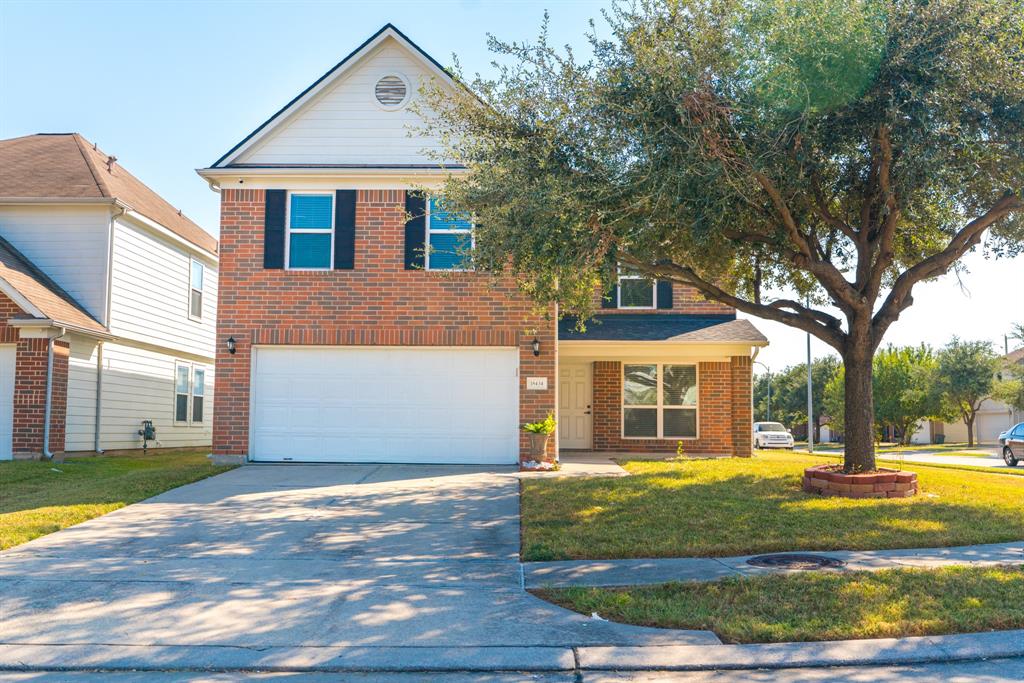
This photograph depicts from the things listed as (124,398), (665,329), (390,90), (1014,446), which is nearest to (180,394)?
(124,398)

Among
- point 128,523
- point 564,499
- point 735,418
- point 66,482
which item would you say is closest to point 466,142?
point 564,499

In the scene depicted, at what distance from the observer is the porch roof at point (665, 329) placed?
1780 centimetres

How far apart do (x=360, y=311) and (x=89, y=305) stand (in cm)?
701

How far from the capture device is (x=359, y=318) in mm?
14641

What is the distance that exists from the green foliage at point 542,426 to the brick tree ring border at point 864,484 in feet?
14.5

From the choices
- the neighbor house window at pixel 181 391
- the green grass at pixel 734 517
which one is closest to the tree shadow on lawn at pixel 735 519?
the green grass at pixel 734 517

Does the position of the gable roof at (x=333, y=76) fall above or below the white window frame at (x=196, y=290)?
above

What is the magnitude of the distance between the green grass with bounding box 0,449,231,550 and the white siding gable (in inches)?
231

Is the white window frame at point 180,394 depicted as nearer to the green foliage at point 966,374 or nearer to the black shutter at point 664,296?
the black shutter at point 664,296

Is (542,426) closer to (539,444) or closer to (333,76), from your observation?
(539,444)

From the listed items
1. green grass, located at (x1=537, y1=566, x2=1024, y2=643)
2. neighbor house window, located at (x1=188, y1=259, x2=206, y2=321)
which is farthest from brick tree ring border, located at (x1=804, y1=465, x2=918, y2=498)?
neighbor house window, located at (x1=188, y1=259, x2=206, y2=321)

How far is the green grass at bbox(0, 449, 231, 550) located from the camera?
9344 mm

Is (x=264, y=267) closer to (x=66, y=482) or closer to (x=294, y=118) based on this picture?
(x=294, y=118)

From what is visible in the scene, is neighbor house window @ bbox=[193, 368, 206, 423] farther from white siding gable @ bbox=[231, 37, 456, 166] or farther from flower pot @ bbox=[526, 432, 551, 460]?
flower pot @ bbox=[526, 432, 551, 460]
